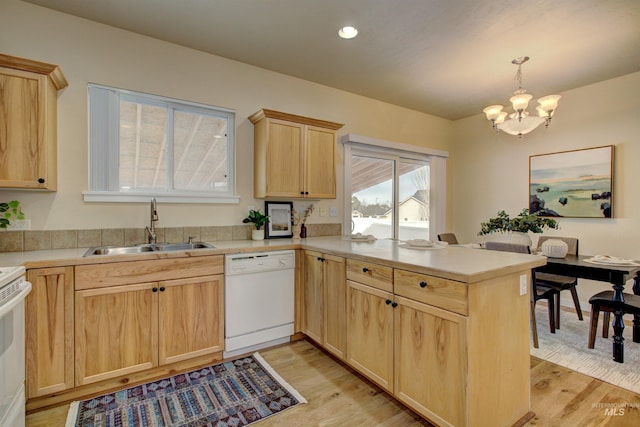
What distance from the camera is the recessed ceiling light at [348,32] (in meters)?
2.55

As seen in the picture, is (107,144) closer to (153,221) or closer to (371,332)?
(153,221)

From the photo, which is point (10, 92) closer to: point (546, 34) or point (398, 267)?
point (398, 267)

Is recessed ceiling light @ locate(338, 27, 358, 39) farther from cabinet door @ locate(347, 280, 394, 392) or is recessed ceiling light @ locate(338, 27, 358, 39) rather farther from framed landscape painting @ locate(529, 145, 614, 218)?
framed landscape painting @ locate(529, 145, 614, 218)

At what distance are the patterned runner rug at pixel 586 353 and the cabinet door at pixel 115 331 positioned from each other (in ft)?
10.2

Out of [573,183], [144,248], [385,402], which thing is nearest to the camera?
[385,402]

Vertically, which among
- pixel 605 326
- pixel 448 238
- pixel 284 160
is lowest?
pixel 605 326

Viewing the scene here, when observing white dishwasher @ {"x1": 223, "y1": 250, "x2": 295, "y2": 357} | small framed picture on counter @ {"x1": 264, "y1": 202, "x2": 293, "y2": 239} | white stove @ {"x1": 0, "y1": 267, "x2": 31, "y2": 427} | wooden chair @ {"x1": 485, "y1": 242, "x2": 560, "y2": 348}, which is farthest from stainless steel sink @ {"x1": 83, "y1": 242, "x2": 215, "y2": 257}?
wooden chair @ {"x1": 485, "y1": 242, "x2": 560, "y2": 348}

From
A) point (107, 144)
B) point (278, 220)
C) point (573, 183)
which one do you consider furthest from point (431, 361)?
point (573, 183)

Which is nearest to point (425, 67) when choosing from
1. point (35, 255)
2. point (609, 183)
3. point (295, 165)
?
point (295, 165)

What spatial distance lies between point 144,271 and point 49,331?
596 millimetres

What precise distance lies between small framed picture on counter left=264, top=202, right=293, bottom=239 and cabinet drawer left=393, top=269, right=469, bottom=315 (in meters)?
1.71

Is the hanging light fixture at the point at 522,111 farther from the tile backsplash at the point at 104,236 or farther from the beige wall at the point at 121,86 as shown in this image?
the tile backsplash at the point at 104,236

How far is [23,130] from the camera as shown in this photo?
6.64 feet

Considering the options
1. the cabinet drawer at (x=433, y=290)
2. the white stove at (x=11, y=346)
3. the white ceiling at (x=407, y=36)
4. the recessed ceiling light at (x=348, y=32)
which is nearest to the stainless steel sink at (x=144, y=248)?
the white stove at (x=11, y=346)
